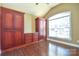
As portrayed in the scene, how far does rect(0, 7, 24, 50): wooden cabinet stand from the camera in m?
2.39

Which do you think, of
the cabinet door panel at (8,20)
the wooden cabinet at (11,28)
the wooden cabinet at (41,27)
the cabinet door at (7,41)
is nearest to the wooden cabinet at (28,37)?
the wooden cabinet at (11,28)

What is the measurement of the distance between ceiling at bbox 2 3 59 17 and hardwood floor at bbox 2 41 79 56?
747mm

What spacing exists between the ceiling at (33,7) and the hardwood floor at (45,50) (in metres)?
0.75

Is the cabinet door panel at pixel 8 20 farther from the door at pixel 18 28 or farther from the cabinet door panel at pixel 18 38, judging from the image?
the cabinet door panel at pixel 18 38

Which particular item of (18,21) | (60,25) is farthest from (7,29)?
(60,25)

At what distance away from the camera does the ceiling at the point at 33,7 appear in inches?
91.3

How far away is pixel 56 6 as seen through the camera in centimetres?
238

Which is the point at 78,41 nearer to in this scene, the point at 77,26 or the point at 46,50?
the point at 77,26

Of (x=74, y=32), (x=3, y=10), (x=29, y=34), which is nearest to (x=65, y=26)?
(x=74, y=32)

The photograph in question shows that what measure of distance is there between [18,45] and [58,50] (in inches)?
37.9

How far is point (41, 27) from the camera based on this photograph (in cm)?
254

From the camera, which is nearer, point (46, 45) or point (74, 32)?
point (74, 32)

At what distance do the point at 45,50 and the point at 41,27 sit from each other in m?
0.57

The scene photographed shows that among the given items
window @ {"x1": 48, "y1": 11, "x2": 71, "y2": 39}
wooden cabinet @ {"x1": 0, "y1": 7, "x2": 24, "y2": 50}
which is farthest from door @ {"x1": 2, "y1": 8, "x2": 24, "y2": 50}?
window @ {"x1": 48, "y1": 11, "x2": 71, "y2": 39}
